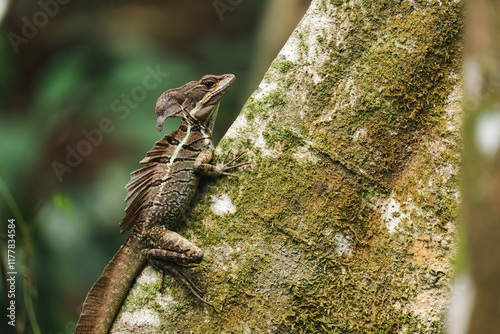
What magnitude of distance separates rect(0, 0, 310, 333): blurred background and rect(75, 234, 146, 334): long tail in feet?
3.05

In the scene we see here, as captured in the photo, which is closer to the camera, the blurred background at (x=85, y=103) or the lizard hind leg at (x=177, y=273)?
the lizard hind leg at (x=177, y=273)

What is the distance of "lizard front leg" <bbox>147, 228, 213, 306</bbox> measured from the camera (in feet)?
9.25

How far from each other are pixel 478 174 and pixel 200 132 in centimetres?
275

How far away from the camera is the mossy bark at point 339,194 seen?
2.69 m

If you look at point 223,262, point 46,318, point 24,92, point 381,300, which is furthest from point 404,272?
point 24,92

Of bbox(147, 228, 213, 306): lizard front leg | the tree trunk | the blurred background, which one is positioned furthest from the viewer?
the blurred background

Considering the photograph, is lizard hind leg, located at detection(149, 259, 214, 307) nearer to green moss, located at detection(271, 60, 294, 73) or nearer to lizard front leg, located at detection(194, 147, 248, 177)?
lizard front leg, located at detection(194, 147, 248, 177)

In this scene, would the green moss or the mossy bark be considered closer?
the mossy bark

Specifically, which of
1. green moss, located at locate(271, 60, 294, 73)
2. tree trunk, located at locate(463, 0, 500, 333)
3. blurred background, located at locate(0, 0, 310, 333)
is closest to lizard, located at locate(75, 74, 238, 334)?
green moss, located at locate(271, 60, 294, 73)

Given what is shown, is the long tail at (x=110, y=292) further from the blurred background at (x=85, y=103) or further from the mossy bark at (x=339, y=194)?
the blurred background at (x=85, y=103)

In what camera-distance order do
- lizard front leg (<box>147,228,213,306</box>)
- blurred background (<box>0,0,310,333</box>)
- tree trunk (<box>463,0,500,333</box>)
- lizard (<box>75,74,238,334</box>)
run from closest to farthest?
tree trunk (<box>463,0,500,333</box>) < lizard front leg (<box>147,228,213,306</box>) < lizard (<box>75,74,238,334</box>) < blurred background (<box>0,0,310,333</box>)

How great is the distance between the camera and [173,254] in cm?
292

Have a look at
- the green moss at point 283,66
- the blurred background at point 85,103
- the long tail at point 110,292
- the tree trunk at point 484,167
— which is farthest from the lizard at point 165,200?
the tree trunk at point 484,167

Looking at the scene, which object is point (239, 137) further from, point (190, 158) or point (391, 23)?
point (391, 23)
